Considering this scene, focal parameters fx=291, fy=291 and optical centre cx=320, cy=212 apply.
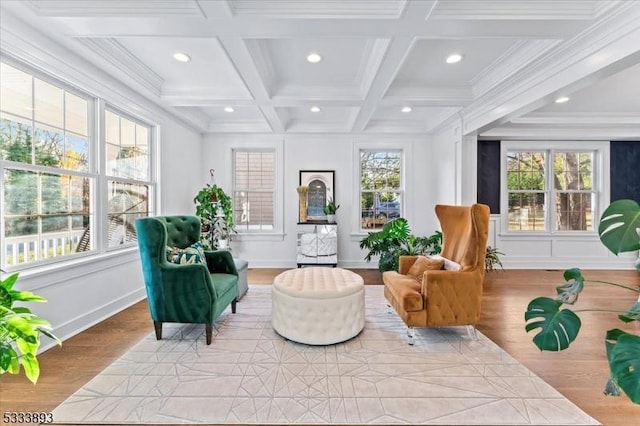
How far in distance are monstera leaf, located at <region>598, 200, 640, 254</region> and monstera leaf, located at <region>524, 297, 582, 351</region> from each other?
33 cm

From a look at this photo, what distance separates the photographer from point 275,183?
5.38m

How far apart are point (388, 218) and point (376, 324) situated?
2933 mm

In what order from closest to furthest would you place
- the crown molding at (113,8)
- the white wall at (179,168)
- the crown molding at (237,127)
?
the crown molding at (113,8), the white wall at (179,168), the crown molding at (237,127)

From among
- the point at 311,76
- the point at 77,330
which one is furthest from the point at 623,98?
the point at 77,330

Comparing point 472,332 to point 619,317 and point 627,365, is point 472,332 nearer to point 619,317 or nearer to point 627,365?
point 619,317

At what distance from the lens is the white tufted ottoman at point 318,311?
233 cm

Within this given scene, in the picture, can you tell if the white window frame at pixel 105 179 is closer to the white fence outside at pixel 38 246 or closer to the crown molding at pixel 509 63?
the white fence outside at pixel 38 246

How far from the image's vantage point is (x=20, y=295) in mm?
1163

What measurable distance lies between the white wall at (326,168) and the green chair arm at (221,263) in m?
2.24

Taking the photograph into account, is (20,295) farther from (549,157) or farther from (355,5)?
(549,157)

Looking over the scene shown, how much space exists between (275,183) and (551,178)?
5032 millimetres

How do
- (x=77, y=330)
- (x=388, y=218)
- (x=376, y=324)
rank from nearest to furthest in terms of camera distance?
(x=77, y=330)
(x=376, y=324)
(x=388, y=218)

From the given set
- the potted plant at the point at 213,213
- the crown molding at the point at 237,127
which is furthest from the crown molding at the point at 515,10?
the potted plant at the point at 213,213

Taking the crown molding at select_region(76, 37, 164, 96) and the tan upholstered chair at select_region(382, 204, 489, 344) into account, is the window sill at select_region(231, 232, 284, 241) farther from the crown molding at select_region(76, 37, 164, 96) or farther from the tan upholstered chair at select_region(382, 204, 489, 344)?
the tan upholstered chair at select_region(382, 204, 489, 344)
